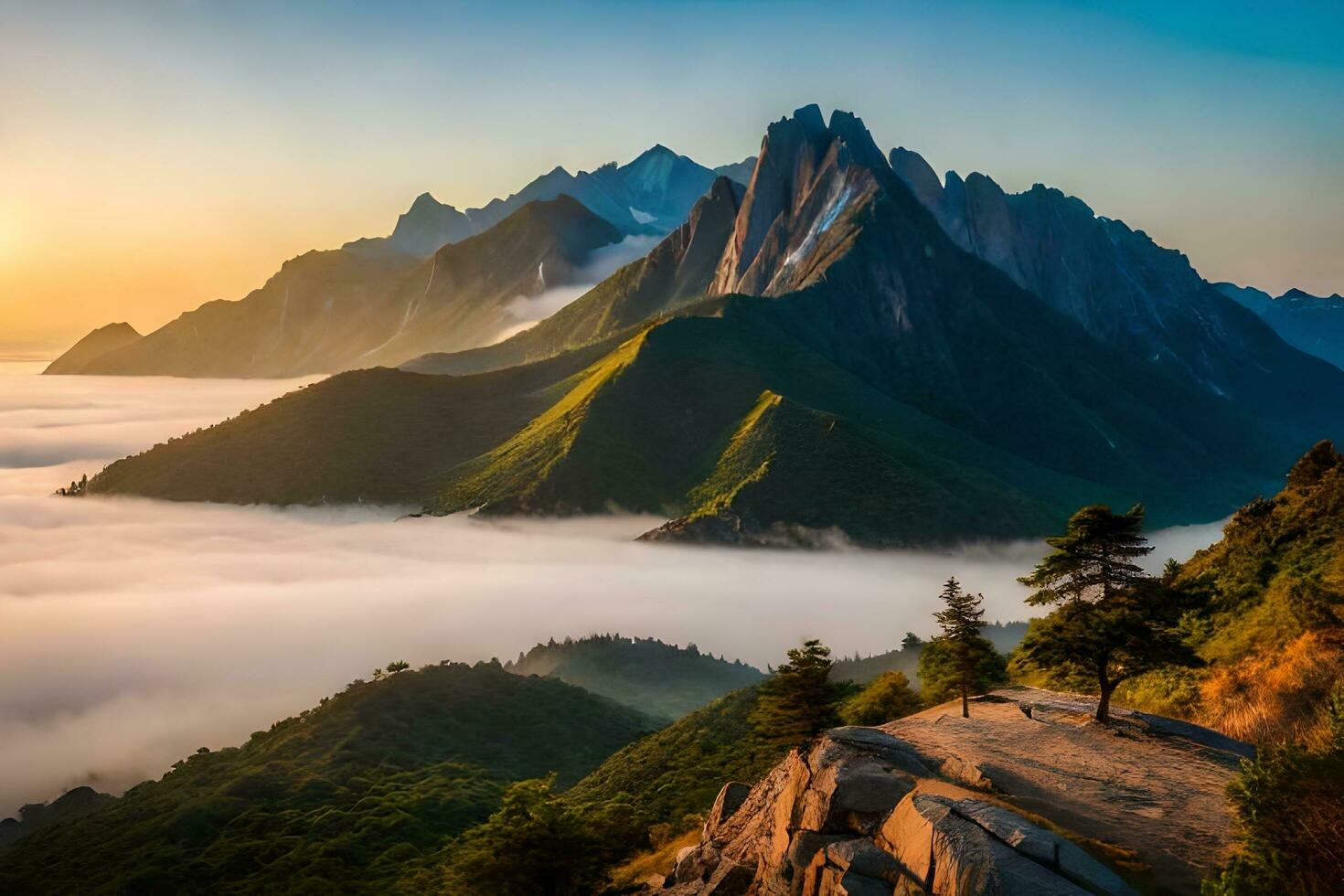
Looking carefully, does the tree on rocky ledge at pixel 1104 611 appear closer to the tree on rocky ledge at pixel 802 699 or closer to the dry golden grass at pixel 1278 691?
the dry golden grass at pixel 1278 691

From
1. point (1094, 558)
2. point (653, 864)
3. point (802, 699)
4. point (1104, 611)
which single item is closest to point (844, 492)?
point (802, 699)

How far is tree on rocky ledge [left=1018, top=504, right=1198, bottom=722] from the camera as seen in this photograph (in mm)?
34188

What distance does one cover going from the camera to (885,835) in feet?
80.8

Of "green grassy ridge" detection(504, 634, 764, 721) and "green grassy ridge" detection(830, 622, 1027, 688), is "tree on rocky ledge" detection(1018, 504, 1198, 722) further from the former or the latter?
"green grassy ridge" detection(504, 634, 764, 721)

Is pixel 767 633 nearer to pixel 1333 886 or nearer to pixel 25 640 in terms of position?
pixel 1333 886

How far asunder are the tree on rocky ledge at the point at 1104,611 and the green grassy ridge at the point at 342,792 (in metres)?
57.6

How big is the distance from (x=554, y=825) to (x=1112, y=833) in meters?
25.3

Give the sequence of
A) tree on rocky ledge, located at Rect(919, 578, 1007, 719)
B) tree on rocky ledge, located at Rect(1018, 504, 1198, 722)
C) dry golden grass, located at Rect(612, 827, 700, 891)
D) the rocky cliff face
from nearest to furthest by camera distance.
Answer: the rocky cliff face → tree on rocky ledge, located at Rect(1018, 504, 1198, 722) → dry golden grass, located at Rect(612, 827, 700, 891) → tree on rocky ledge, located at Rect(919, 578, 1007, 719)

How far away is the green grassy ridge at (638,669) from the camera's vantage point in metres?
149

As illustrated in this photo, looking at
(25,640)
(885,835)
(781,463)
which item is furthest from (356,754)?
(25,640)

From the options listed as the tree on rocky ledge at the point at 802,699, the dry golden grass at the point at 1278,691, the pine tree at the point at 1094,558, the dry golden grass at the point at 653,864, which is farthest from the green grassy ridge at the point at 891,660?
the pine tree at the point at 1094,558

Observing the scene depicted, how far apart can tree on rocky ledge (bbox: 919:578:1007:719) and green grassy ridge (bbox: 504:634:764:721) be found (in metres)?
91.4

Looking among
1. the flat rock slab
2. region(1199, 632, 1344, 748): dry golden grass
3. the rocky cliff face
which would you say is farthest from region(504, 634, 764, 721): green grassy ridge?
the rocky cliff face

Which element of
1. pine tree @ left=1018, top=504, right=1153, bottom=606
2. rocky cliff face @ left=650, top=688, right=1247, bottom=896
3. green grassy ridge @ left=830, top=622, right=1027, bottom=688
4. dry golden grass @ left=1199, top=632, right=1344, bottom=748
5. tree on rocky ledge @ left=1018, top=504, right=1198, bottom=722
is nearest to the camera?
rocky cliff face @ left=650, top=688, right=1247, bottom=896
